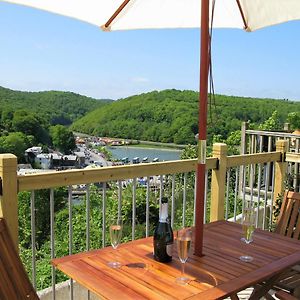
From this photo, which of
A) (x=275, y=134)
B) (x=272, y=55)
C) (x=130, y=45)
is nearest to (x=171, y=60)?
(x=130, y=45)

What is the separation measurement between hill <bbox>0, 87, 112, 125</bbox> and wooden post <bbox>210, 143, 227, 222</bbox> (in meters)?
19.1

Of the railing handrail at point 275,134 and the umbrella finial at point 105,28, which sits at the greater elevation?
the umbrella finial at point 105,28

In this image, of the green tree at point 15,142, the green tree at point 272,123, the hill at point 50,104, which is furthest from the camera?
the hill at point 50,104

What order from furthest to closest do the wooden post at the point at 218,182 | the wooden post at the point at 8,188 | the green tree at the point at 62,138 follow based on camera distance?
the green tree at the point at 62,138
the wooden post at the point at 218,182
the wooden post at the point at 8,188

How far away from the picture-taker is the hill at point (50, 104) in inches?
862

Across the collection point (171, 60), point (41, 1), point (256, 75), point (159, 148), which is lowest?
point (159, 148)

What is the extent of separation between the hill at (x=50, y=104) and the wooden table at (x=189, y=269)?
20307 millimetres

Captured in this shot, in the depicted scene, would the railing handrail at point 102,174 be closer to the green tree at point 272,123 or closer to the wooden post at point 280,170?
the wooden post at point 280,170

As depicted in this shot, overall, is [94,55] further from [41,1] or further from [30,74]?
[41,1]

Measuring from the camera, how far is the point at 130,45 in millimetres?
37344

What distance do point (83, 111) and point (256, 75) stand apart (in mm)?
12568

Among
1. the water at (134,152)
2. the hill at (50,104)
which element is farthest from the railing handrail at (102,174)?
the water at (134,152)

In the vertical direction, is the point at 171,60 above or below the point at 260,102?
above

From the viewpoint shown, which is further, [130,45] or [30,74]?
[30,74]
